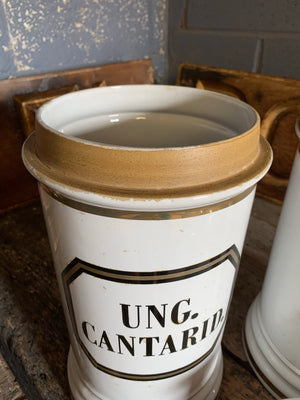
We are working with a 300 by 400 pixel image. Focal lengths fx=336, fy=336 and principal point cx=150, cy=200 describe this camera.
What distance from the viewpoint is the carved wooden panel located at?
2.48 feet

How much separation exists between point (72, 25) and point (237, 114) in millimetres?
579

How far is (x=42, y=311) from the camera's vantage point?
0.61 m

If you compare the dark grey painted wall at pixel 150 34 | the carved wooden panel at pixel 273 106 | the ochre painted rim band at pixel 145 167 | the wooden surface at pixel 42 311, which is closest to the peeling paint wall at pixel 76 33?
the dark grey painted wall at pixel 150 34

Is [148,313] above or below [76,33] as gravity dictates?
below

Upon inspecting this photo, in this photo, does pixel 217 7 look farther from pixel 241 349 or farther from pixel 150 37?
pixel 241 349

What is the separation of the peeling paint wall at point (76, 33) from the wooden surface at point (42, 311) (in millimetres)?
368

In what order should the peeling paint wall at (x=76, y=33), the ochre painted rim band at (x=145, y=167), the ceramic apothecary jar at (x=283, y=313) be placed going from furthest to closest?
the peeling paint wall at (x=76, y=33) < the ceramic apothecary jar at (x=283, y=313) < the ochre painted rim band at (x=145, y=167)

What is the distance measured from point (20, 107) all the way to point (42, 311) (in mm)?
432

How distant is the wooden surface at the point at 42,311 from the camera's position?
509 millimetres

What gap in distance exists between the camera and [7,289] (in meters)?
0.65

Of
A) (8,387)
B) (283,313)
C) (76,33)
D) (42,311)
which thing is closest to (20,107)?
(76,33)

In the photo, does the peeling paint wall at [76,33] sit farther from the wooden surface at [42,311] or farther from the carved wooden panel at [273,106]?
the wooden surface at [42,311]

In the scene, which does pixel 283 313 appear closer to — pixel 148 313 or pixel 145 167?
pixel 148 313

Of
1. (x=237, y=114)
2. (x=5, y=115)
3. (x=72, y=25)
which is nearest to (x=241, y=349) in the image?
(x=237, y=114)
